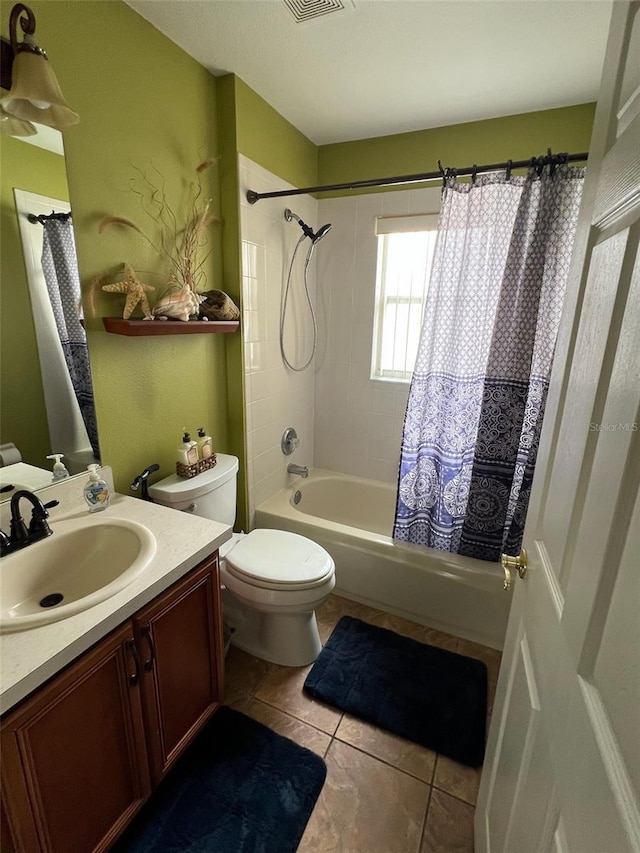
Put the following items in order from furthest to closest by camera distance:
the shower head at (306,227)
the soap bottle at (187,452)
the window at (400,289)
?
the window at (400,289)
the shower head at (306,227)
the soap bottle at (187,452)

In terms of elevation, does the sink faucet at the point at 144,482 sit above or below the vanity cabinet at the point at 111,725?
above

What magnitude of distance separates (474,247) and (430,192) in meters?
0.68

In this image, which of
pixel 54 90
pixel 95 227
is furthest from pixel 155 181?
pixel 54 90

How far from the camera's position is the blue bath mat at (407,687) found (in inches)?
57.6

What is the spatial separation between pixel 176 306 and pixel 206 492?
29.5 inches

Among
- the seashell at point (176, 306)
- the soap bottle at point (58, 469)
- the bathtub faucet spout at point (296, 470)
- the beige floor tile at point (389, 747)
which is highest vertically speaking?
the seashell at point (176, 306)

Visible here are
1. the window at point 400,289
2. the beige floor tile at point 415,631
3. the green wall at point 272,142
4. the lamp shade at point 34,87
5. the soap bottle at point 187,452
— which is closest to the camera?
the lamp shade at point 34,87

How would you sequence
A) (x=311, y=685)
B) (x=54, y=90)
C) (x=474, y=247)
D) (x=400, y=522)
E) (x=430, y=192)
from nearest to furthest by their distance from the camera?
(x=54, y=90) < (x=311, y=685) < (x=474, y=247) < (x=400, y=522) < (x=430, y=192)

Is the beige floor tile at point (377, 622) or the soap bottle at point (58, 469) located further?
the beige floor tile at point (377, 622)

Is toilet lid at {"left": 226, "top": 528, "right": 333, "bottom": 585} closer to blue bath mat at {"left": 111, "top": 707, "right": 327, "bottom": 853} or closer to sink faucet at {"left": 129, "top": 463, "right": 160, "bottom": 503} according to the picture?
sink faucet at {"left": 129, "top": 463, "right": 160, "bottom": 503}

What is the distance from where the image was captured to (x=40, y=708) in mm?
808

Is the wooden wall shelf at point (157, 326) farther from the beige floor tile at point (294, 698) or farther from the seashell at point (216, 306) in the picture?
the beige floor tile at point (294, 698)

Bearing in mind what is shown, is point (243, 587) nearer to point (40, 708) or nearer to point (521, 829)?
point (40, 708)

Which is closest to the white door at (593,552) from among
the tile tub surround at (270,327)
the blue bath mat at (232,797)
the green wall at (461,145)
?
the blue bath mat at (232,797)
